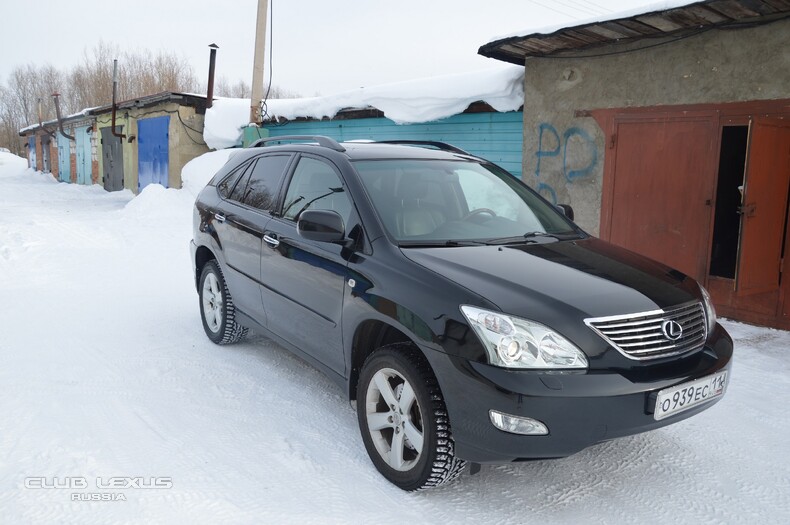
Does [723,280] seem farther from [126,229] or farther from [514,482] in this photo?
[126,229]

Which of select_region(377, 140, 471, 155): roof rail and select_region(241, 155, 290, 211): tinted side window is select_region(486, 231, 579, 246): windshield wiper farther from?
select_region(241, 155, 290, 211): tinted side window

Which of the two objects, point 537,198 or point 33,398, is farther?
point 537,198

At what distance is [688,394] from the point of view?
2713 millimetres

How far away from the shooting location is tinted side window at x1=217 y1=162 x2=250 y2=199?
16.5 feet

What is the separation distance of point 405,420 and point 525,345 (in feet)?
2.38

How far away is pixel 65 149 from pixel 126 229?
19554mm

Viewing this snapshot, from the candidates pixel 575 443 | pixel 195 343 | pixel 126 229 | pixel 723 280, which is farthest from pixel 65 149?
pixel 575 443

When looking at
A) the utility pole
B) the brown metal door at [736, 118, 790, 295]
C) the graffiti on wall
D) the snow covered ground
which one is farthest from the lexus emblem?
the utility pole

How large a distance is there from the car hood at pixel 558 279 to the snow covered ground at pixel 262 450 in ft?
3.08

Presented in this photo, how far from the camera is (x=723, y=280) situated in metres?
6.48

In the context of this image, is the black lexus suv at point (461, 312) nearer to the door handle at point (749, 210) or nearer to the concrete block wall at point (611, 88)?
the door handle at point (749, 210)

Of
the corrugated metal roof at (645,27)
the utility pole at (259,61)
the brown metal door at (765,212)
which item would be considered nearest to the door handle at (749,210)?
the brown metal door at (765,212)

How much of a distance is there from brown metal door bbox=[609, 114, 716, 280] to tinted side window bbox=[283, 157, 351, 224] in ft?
14.5

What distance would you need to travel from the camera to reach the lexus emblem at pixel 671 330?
2.73m
